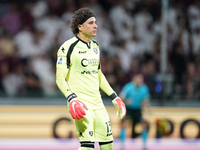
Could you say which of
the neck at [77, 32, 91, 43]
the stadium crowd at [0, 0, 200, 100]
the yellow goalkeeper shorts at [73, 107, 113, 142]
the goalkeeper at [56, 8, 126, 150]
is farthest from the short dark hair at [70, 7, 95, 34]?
the stadium crowd at [0, 0, 200, 100]

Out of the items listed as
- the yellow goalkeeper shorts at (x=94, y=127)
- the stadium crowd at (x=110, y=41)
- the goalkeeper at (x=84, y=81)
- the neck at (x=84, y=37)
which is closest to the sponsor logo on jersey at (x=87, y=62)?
Answer: the goalkeeper at (x=84, y=81)

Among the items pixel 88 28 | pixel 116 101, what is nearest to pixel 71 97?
pixel 116 101

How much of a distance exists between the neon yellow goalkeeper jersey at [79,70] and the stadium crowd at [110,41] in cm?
594

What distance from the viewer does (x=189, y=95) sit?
11.3 metres

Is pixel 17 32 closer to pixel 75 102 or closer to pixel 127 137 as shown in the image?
pixel 127 137

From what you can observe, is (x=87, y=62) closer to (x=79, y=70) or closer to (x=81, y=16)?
(x=79, y=70)

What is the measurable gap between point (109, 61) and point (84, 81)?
668 cm

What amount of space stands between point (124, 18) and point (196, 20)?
2231 millimetres

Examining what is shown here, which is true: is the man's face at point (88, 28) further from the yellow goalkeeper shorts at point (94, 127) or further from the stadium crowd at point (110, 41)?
the stadium crowd at point (110, 41)

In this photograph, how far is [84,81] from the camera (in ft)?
15.4

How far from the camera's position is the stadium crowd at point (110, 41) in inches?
432

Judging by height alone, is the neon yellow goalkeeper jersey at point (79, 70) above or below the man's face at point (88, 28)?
below

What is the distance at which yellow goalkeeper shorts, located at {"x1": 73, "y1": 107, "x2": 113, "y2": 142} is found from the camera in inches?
178

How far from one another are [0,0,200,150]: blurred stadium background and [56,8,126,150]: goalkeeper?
4.57 m
